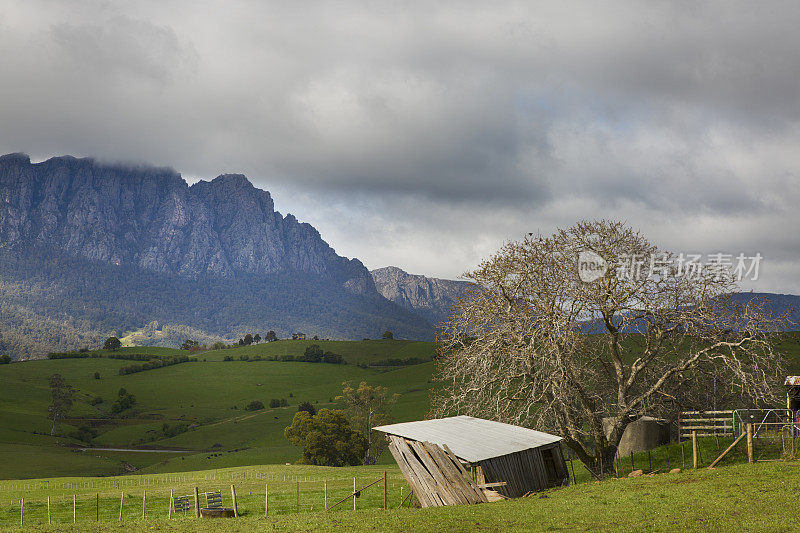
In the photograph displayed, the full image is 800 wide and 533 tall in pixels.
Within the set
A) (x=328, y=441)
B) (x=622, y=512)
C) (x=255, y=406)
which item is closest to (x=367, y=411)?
(x=328, y=441)

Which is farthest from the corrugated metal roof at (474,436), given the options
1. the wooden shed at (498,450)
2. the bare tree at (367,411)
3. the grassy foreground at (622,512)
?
the bare tree at (367,411)

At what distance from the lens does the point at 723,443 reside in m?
40.7

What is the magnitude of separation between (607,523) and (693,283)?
1782cm

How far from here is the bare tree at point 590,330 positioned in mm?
33938

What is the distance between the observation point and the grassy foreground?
20.9m

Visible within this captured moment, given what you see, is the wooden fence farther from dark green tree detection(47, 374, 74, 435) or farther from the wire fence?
dark green tree detection(47, 374, 74, 435)

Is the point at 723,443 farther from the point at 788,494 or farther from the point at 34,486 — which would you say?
the point at 34,486

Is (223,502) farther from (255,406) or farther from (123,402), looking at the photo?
(123,402)

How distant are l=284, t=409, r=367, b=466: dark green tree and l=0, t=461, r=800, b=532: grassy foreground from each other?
217ft

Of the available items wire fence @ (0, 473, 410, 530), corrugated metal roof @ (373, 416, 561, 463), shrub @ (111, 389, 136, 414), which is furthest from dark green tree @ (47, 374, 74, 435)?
corrugated metal roof @ (373, 416, 561, 463)

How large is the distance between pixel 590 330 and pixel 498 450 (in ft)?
28.2

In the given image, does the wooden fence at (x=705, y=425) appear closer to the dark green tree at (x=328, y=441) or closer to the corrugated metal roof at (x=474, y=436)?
the corrugated metal roof at (x=474, y=436)

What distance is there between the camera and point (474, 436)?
1409 inches

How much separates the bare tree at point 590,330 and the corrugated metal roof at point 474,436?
1211 mm
